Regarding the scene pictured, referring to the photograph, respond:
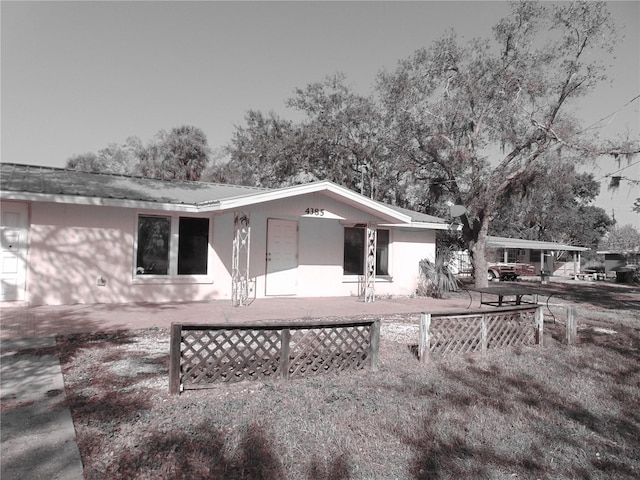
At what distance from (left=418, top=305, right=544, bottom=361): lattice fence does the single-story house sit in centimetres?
528

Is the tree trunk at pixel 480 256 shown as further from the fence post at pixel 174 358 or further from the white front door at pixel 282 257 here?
the fence post at pixel 174 358

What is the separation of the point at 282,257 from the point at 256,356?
7167mm

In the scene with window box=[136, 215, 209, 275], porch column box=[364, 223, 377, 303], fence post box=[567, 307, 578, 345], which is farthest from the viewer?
porch column box=[364, 223, 377, 303]

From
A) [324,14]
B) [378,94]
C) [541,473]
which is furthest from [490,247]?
[541,473]

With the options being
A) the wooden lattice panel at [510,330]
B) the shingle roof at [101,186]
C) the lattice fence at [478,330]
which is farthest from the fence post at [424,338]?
the shingle roof at [101,186]

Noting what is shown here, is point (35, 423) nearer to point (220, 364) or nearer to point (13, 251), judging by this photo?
point (220, 364)

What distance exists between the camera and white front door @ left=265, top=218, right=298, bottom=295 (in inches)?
458

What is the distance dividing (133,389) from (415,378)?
3.09 meters

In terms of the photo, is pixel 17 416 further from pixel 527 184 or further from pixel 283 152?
pixel 283 152

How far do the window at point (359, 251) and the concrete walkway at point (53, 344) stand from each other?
4.33ft

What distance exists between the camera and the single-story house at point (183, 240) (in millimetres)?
8875

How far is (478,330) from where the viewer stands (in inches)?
255

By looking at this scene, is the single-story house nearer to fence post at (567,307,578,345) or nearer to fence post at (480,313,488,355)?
fence post at (567,307,578,345)

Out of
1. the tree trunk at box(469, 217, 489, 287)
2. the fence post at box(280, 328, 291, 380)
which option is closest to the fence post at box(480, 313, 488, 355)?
the fence post at box(280, 328, 291, 380)
